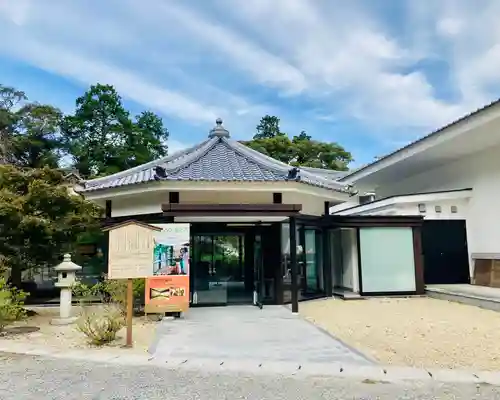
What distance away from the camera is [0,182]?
29.0 feet

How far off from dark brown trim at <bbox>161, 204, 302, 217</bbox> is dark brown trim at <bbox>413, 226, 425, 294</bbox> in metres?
4.62

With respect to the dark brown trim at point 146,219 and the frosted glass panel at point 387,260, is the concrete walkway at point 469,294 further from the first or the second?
the dark brown trim at point 146,219

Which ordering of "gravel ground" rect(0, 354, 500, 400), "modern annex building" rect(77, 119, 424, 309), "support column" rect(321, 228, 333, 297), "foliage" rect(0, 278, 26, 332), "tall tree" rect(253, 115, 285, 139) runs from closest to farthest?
"gravel ground" rect(0, 354, 500, 400), "foliage" rect(0, 278, 26, 332), "modern annex building" rect(77, 119, 424, 309), "support column" rect(321, 228, 333, 297), "tall tree" rect(253, 115, 285, 139)

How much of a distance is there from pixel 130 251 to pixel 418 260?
8.69m

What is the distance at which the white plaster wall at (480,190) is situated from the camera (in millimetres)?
11906

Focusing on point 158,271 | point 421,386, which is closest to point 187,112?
point 158,271

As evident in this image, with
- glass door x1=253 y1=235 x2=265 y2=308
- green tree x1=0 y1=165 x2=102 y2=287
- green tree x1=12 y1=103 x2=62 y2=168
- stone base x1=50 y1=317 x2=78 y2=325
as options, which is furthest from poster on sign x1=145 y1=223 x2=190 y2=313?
green tree x1=12 y1=103 x2=62 y2=168

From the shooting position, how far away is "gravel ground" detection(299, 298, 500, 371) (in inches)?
208

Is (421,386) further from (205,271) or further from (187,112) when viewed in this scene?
(187,112)

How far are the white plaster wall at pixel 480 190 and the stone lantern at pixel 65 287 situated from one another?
11.2 meters

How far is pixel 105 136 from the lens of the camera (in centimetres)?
3206

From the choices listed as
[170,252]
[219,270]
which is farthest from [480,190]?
[170,252]

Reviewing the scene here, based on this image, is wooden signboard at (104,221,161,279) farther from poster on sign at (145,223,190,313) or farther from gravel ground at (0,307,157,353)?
poster on sign at (145,223,190,313)

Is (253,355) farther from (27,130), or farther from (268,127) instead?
(268,127)
